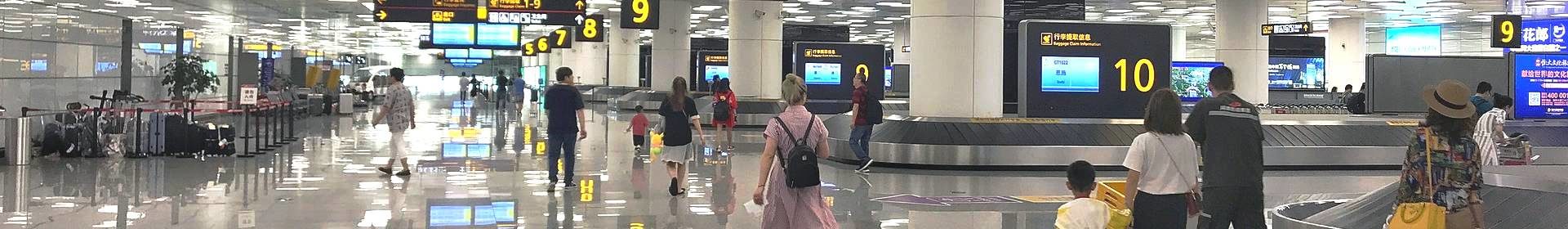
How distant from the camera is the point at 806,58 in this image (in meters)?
31.7

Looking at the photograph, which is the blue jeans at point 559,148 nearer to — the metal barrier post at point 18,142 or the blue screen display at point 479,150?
the blue screen display at point 479,150

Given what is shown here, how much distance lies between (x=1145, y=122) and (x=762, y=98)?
2490cm

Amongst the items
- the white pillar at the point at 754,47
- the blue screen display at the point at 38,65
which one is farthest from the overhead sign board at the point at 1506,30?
the blue screen display at the point at 38,65

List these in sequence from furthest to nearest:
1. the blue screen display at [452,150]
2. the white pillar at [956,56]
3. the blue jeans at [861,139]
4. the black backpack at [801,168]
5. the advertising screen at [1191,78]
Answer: the advertising screen at [1191,78], the blue screen display at [452,150], the white pillar at [956,56], the blue jeans at [861,139], the black backpack at [801,168]

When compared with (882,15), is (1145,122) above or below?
below

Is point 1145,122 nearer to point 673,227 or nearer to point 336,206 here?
point 673,227

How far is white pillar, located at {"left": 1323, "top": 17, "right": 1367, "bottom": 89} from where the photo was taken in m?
45.7

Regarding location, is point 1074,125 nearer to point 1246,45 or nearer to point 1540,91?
point 1540,91

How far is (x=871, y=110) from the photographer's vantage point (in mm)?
16156

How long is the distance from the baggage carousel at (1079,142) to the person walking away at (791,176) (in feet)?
27.3

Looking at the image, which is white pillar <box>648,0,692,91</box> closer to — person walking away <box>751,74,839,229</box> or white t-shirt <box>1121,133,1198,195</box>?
person walking away <box>751,74,839,229</box>

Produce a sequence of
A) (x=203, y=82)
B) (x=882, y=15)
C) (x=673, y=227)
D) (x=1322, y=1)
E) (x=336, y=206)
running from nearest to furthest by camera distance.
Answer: (x=673, y=227) < (x=336, y=206) < (x=203, y=82) < (x=1322, y=1) < (x=882, y=15)

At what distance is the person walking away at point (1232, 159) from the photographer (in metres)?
→ 6.72

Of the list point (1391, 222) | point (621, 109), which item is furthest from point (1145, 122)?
point (621, 109)
